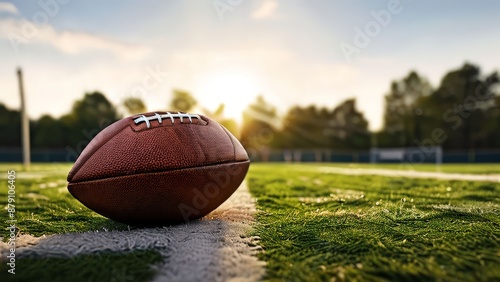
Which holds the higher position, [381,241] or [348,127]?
[348,127]

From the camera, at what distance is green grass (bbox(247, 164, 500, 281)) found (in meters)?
1.62

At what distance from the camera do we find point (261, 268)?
1.69 meters

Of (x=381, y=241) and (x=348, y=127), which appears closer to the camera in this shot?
(x=381, y=241)

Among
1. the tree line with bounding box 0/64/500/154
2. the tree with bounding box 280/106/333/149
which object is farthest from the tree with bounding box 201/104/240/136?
the tree with bounding box 280/106/333/149

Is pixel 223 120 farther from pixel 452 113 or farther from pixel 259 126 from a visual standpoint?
pixel 452 113

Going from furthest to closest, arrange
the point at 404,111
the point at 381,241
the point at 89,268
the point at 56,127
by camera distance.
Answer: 1. the point at 404,111
2. the point at 56,127
3. the point at 381,241
4. the point at 89,268

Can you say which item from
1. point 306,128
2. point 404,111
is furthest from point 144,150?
point 306,128

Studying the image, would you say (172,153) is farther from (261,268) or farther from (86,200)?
(261,268)

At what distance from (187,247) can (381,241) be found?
1095mm

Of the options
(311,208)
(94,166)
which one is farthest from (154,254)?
(311,208)

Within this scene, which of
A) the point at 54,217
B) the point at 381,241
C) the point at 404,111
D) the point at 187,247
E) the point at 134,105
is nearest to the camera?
the point at 187,247

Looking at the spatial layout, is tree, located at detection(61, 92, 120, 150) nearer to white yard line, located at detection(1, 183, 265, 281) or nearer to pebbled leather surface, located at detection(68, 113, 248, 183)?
pebbled leather surface, located at detection(68, 113, 248, 183)

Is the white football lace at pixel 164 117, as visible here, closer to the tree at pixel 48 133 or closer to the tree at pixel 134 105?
the tree at pixel 134 105

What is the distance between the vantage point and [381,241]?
6.85 ft
